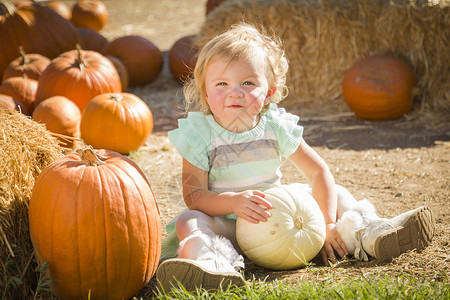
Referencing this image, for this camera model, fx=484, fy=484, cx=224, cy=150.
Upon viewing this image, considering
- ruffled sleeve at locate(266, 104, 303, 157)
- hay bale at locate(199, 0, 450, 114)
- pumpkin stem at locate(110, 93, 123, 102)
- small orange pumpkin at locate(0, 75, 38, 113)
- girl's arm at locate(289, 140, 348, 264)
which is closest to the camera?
girl's arm at locate(289, 140, 348, 264)

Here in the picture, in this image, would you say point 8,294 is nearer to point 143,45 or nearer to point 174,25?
point 143,45

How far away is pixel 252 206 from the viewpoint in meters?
2.52

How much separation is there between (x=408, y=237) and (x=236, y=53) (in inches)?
54.9

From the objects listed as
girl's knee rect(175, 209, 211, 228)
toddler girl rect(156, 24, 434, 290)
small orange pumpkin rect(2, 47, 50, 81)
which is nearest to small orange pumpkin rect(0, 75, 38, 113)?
small orange pumpkin rect(2, 47, 50, 81)

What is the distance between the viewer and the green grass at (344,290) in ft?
6.80

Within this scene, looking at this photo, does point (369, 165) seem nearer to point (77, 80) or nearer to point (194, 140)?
point (194, 140)

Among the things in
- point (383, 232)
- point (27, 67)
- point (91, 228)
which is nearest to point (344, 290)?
point (383, 232)

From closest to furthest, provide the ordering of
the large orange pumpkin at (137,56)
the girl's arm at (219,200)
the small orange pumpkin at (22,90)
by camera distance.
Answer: the girl's arm at (219,200)
the small orange pumpkin at (22,90)
the large orange pumpkin at (137,56)

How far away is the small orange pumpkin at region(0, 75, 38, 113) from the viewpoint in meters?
5.19

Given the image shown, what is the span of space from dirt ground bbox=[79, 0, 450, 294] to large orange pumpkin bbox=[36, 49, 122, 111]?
0.83 m

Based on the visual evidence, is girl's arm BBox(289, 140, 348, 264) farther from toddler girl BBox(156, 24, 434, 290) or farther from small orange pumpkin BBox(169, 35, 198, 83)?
small orange pumpkin BBox(169, 35, 198, 83)

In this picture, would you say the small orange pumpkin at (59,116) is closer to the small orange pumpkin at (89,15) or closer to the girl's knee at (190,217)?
the girl's knee at (190,217)

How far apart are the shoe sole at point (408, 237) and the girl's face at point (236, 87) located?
100 cm

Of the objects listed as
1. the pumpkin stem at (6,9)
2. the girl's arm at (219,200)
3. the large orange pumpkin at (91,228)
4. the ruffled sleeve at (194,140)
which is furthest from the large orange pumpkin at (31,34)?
the large orange pumpkin at (91,228)
